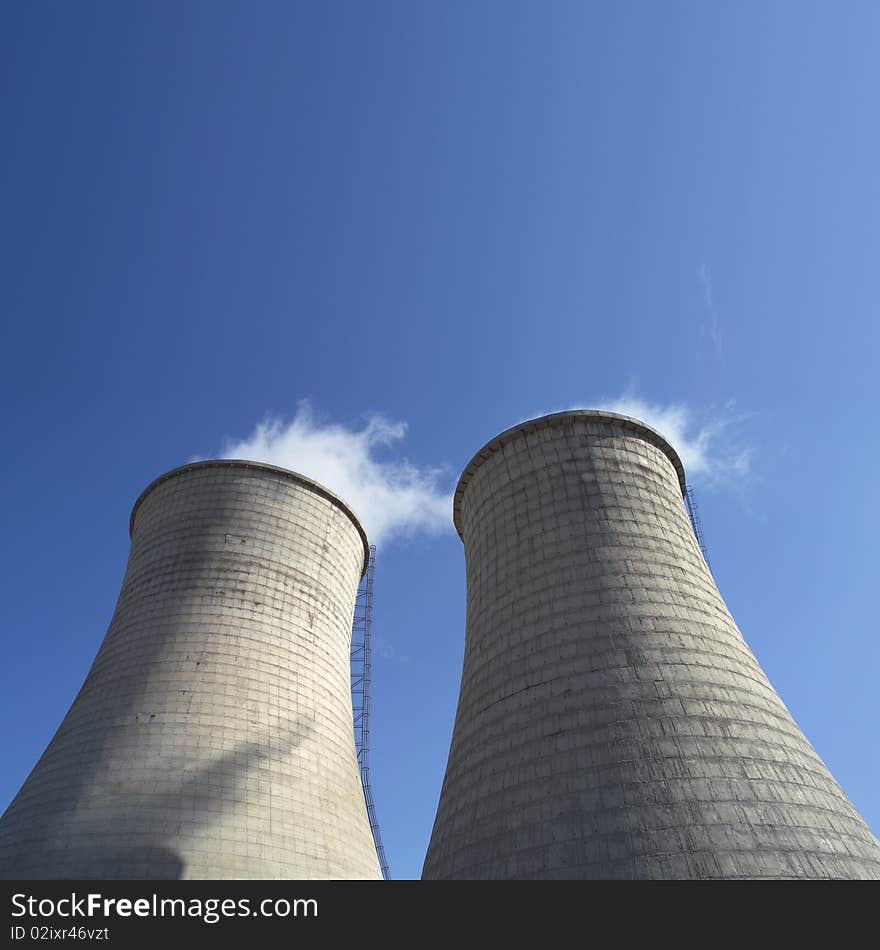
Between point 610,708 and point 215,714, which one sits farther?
point 215,714

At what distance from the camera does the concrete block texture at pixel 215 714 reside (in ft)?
41.7

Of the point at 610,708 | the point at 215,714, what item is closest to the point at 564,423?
the point at 610,708

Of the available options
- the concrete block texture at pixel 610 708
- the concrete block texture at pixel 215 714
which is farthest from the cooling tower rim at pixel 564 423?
the concrete block texture at pixel 215 714

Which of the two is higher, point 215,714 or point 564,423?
point 564,423

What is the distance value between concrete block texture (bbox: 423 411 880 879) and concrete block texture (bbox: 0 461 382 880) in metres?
4.03

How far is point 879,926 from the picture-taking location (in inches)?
284

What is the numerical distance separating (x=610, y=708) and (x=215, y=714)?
7.58 metres

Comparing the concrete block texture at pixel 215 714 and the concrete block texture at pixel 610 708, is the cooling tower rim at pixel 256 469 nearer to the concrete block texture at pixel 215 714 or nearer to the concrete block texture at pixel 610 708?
the concrete block texture at pixel 215 714

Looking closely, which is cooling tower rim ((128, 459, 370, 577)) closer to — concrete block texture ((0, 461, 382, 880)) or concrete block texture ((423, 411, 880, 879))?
concrete block texture ((0, 461, 382, 880))

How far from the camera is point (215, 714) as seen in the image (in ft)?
46.2

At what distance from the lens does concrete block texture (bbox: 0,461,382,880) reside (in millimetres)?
12703

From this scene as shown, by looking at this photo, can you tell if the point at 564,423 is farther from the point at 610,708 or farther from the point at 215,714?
the point at 215,714

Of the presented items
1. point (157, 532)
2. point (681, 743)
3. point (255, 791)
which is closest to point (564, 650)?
point (681, 743)

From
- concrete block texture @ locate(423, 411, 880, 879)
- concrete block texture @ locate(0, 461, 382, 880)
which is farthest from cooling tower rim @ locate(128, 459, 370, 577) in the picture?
concrete block texture @ locate(423, 411, 880, 879)
